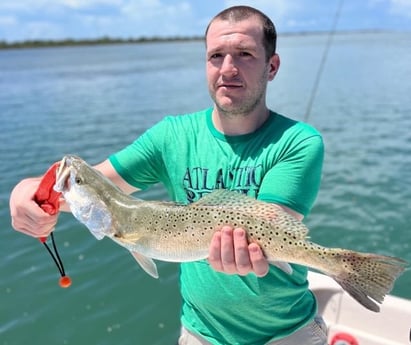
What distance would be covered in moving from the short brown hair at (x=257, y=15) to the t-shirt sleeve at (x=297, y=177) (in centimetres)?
71

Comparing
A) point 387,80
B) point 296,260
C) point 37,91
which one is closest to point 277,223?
point 296,260

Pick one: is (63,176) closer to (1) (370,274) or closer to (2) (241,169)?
(2) (241,169)

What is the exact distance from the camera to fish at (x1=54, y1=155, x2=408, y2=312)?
2.52 m

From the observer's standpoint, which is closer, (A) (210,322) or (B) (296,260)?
(B) (296,260)

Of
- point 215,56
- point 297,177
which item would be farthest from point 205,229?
point 215,56

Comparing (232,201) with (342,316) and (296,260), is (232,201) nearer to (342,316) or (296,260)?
(296,260)

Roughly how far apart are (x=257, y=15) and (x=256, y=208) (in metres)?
1.39

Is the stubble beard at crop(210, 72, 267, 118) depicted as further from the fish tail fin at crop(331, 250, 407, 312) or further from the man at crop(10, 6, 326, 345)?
the fish tail fin at crop(331, 250, 407, 312)

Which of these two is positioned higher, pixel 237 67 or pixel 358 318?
pixel 237 67

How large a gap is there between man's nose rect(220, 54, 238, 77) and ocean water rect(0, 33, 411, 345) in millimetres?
4129

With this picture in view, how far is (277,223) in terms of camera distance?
8.59ft

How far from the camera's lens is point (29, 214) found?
295cm

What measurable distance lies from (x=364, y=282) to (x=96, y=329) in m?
4.79

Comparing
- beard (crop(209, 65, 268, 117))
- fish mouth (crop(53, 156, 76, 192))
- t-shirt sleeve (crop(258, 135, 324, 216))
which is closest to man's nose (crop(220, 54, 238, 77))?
beard (crop(209, 65, 268, 117))
